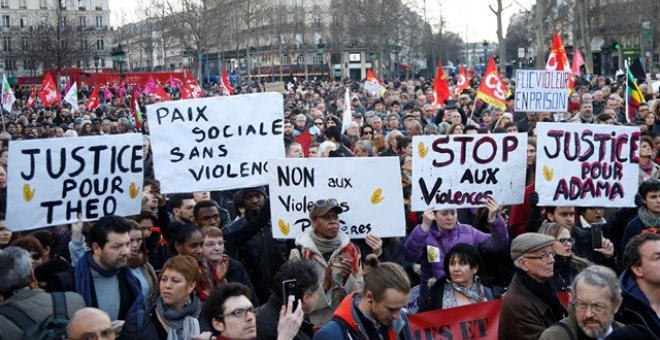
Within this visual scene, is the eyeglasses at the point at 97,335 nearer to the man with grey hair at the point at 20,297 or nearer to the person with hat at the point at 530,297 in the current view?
the man with grey hair at the point at 20,297

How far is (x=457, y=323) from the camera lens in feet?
19.6

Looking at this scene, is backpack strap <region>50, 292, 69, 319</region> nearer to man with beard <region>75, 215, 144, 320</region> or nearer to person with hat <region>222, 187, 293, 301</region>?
man with beard <region>75, 215, 144, 320</region>

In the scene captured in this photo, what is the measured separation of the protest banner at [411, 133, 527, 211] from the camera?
738 cm

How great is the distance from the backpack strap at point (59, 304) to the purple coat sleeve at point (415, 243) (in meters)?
2.77

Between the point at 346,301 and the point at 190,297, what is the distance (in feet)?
3.52

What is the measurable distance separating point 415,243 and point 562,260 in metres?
1.20

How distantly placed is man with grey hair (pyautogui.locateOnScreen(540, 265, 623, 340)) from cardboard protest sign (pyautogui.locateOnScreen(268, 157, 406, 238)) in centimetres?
220

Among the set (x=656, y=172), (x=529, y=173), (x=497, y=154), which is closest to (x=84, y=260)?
(x=497, y=154)

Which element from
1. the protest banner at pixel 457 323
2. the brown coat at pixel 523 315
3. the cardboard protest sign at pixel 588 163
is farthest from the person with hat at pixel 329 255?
the cardboard protest sign at pixel 588 163

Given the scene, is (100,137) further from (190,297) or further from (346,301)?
(346,301)

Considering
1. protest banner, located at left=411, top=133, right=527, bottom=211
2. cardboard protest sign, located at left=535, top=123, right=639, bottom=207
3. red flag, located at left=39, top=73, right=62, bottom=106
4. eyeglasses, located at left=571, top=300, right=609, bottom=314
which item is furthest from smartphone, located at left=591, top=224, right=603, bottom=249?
red flag, located at left=39, top=73, right=62, bottom=106

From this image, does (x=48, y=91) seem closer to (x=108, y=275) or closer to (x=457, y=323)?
(x=108, y=275)

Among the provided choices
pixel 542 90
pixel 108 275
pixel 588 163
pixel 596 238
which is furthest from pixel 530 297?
pixel 542 90

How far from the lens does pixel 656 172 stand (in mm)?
9953
